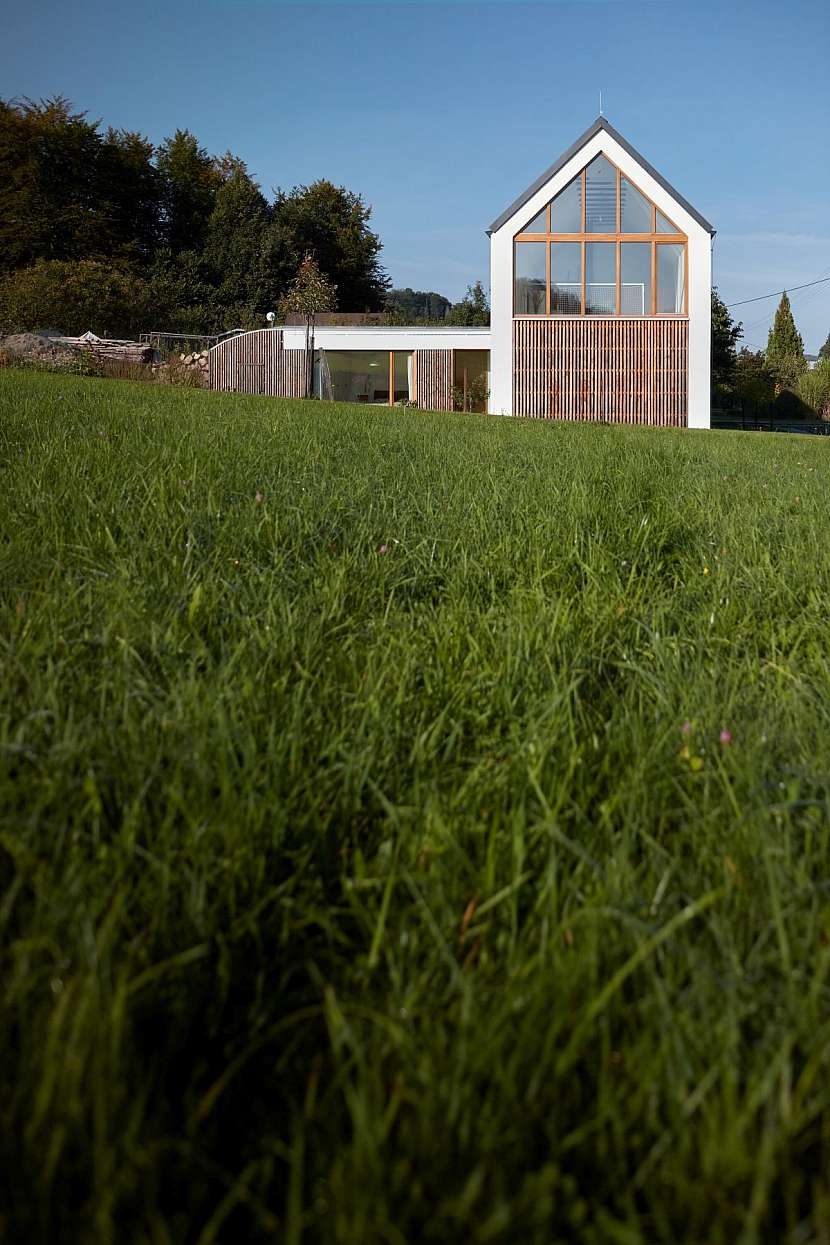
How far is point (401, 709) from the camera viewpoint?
189 cm

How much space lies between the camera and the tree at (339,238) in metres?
51.3

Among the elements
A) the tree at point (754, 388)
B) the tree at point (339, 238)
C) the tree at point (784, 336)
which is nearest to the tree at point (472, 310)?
the tree at point (339, 238)

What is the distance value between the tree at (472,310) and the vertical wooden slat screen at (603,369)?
16143mm

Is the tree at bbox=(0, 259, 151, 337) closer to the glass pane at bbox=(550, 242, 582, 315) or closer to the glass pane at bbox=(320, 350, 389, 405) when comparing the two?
the glass pane at bbox=(320, 350, 389, 405)

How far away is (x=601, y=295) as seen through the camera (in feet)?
84.6

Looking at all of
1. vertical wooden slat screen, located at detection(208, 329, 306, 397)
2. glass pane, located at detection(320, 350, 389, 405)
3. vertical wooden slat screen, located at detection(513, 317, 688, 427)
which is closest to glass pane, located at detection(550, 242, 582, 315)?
vertical wooden slat screen, located at detection(513, 317, 688, 427)

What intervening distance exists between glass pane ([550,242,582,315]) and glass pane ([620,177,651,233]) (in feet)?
4.41

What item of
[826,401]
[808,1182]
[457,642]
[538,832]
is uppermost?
[826,401]

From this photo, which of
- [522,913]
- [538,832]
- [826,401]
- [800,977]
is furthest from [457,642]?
[826,401]

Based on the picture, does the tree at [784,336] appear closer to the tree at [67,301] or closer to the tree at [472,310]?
the tree at [472,310]

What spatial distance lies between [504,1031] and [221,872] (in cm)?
47

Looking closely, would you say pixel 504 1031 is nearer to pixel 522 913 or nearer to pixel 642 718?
pixel 522 913

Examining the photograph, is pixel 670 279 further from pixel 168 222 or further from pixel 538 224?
pixel 168 222

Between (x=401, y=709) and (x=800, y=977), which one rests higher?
(x=401, y=709)
